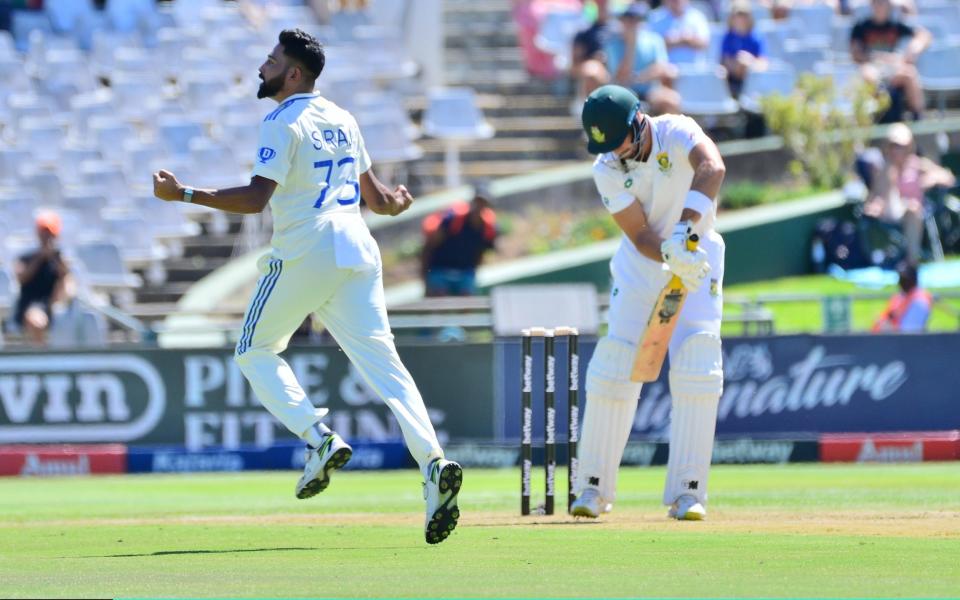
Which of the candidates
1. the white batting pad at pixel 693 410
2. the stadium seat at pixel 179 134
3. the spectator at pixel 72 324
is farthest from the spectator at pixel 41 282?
the white batting pad at pixel 693 410

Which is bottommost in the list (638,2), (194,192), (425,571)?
(425,571)

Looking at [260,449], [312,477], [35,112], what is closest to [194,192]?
[312,477]

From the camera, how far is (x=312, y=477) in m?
7.46

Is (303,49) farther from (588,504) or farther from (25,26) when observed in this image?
(25,26)

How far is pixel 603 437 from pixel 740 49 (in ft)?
41.2

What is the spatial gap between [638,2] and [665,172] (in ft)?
46.0

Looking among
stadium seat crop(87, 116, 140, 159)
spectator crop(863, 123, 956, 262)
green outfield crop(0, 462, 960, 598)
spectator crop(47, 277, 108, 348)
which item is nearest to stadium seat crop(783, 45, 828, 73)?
spectator crop(863, 123, 956, 262)

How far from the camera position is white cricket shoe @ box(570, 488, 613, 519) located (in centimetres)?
856

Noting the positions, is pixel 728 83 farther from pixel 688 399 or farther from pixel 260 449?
pixel 688 399

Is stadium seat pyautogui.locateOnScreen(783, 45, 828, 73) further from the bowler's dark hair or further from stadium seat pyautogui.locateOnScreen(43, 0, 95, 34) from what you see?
the bowler's dark hair

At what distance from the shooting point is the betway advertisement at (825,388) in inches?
584

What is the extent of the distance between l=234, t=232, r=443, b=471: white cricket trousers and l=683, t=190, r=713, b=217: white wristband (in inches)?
59.6

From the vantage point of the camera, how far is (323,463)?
746 centimetres

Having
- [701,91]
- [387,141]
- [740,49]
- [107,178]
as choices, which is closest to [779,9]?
[740,49]
